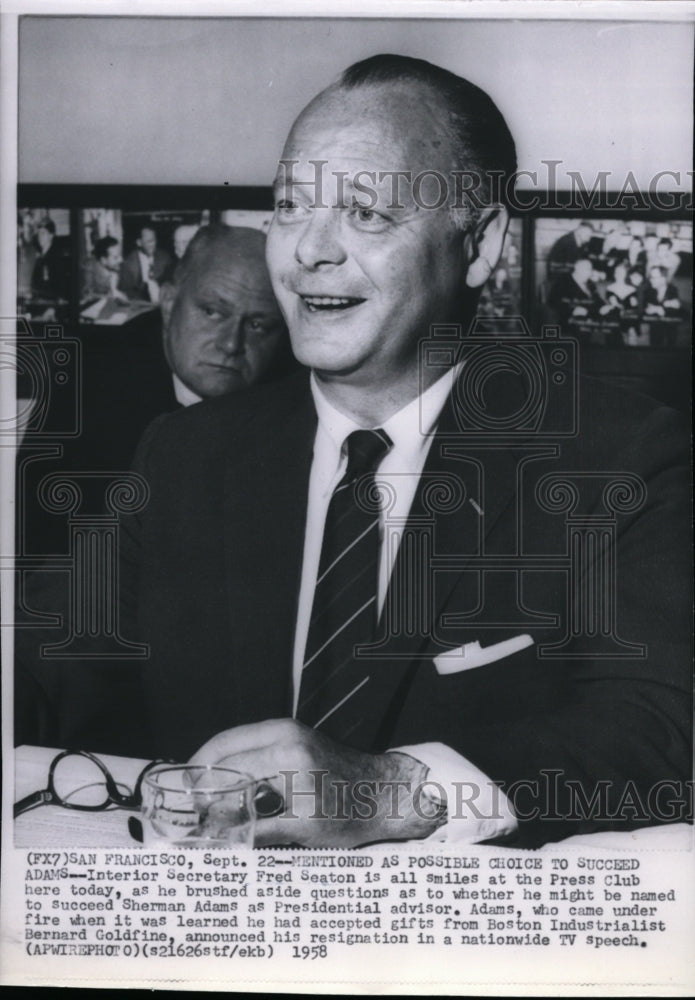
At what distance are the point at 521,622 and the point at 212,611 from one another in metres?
0.35

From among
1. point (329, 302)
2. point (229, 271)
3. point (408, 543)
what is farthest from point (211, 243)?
point (408, 543)

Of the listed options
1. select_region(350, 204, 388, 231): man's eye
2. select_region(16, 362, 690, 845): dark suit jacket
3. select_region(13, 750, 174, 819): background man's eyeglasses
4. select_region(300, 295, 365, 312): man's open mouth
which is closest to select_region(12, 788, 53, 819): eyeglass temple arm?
select_region(13, 750, 174, 819): background man's eyeglasses

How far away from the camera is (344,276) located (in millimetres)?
1358

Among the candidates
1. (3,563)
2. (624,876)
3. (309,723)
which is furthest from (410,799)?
(3,563)

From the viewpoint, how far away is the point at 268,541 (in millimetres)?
1394

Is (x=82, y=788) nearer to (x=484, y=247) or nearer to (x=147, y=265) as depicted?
(x=147, y=265)

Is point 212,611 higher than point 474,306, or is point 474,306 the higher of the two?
point 474,306

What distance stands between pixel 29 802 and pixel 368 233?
2.47ft

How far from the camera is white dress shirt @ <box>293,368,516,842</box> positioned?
1.37 m

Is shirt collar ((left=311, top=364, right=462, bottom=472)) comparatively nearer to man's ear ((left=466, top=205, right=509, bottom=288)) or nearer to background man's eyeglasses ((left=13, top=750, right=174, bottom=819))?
man's ear ((left=466, top=205, right=509, bottom=288))

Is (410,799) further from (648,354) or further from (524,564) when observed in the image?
(648,354)

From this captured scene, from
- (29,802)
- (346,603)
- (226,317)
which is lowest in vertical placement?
(29,802)

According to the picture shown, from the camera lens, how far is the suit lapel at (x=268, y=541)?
138cm

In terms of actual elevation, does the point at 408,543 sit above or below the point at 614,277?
below
